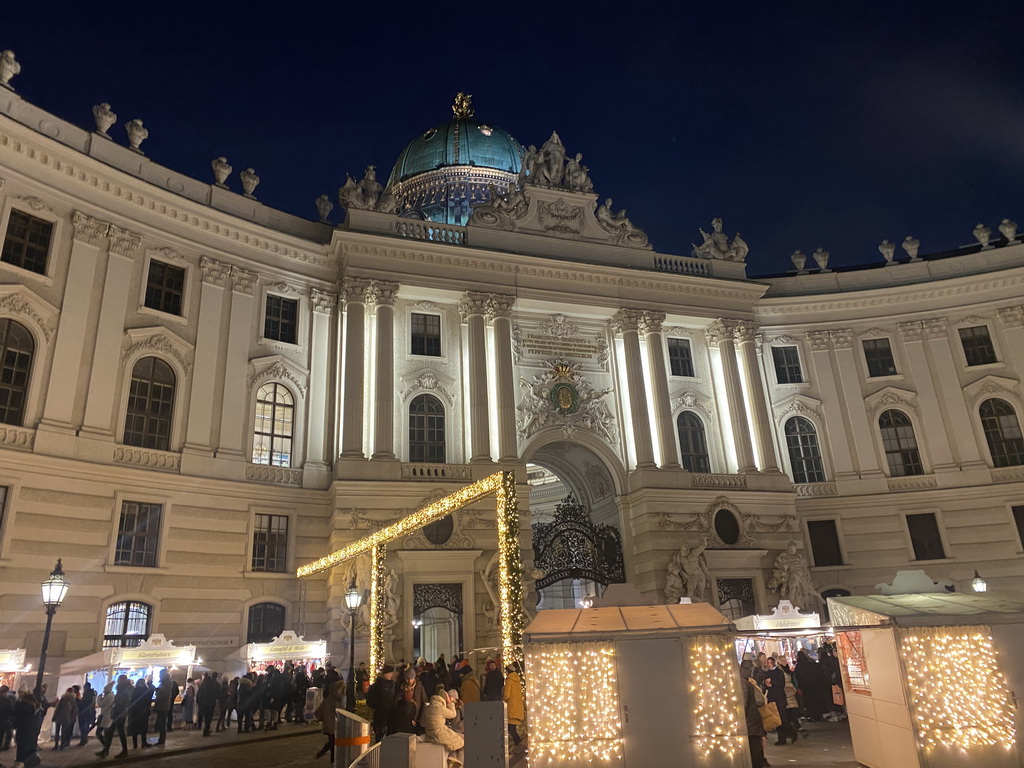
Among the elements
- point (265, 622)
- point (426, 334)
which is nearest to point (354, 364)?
point (426, 334)

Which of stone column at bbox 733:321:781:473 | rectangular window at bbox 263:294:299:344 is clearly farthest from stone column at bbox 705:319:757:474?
rectangular window at bbox 263:294:299:344

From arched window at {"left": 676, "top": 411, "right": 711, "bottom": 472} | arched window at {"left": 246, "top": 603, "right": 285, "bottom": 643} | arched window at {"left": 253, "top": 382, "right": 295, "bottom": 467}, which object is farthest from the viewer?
arched window at {"left": 676, "top": 411, "right": 711, "bottom": 472}

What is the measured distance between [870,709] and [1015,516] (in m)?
26.1

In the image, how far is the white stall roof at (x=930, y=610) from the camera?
37.2 ft

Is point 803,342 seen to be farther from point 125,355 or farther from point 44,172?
point 44,172

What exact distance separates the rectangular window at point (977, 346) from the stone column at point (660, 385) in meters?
14.7

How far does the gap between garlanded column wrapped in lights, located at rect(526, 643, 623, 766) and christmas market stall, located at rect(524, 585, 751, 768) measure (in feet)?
0.05

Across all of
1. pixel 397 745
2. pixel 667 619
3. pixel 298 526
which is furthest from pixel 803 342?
pixel 397 745

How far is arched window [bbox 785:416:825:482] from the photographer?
35.1m

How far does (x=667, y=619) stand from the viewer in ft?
41.0

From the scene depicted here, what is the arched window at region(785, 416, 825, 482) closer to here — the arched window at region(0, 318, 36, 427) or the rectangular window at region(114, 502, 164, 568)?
the rectangular window at region(114, 502, 164, 568)

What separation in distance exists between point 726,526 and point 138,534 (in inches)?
860

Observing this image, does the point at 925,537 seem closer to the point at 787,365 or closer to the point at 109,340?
the point at 787,365

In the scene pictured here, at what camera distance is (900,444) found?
35.1m
